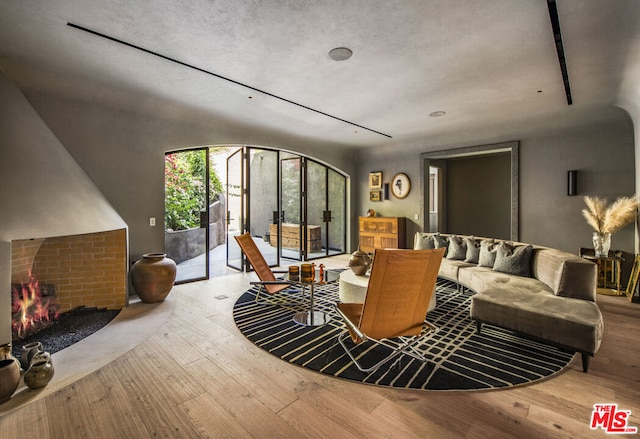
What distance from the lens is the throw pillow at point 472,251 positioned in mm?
4832

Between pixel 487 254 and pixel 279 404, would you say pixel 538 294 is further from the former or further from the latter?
pixel 279 404

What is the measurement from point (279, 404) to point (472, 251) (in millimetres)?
4027

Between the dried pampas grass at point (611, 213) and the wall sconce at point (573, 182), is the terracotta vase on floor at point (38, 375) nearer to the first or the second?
the dried pampas grass at point (611, 213)

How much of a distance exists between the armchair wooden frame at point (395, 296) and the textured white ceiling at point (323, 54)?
6.19 ft

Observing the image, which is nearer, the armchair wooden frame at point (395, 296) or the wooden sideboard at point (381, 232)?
the armchair wooden frame at point (395, 296)

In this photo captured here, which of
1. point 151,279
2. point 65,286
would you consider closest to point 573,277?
point 151,279

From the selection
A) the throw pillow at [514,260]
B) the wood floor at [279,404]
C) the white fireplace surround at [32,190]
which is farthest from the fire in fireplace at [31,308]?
the throw pillow at [514,260]

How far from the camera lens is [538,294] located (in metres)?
3.12

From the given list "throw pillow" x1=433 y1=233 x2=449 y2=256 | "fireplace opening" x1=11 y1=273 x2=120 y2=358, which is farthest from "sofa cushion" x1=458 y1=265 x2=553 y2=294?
"fireplace opening" x1=11 y1=273 x2=120 y2=358

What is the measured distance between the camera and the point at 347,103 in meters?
4.46

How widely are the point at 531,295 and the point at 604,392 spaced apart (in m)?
1.01

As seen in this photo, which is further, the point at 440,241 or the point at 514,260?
the point at 440,241

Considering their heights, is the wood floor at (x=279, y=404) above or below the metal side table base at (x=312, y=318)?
below

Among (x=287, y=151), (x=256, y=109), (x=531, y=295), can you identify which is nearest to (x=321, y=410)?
(x=531, y=295)
